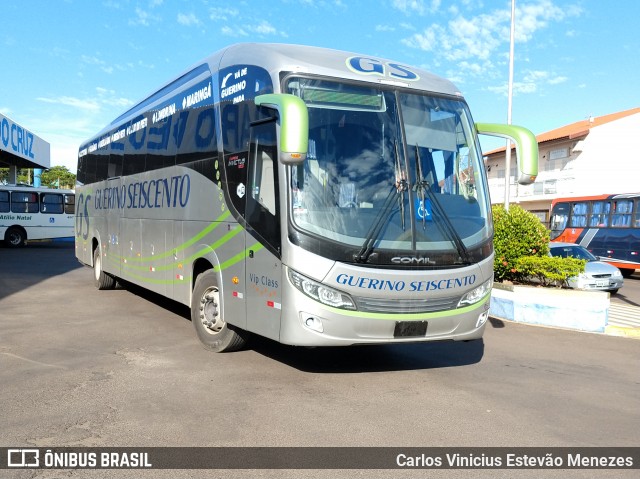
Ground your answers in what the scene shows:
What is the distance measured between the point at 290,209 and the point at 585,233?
21263 millimetres

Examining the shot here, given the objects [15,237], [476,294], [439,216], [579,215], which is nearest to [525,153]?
[439,216]

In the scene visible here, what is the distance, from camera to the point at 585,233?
2336 cm

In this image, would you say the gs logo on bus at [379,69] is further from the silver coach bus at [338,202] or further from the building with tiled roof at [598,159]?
the building with tiled roof at [598,159]

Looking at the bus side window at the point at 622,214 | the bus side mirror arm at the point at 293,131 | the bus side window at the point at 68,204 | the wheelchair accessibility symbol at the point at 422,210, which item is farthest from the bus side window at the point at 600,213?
the bus side window at the point at 68,204

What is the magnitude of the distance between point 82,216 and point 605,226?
62.5 feet

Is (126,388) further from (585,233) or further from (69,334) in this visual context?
(585,233)

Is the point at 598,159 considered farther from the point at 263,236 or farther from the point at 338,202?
the point at 263,236

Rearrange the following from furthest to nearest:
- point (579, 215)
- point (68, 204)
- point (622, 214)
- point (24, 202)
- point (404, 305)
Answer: point (68, 204), point (24, 202), point (579, 215), point (622, 214), point (404, 305)

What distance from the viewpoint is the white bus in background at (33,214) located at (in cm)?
2723

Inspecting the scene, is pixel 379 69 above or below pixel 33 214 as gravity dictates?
above

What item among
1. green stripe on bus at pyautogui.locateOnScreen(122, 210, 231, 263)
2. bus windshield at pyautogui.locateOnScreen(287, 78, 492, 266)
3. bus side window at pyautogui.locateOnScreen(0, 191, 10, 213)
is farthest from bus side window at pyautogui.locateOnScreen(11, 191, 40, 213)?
bus windshield at pyautogui.locateOnScreen(287, 78, 492, 266)

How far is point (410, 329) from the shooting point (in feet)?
18.4

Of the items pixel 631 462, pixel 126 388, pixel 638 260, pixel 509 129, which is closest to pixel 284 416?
pixel 126 388

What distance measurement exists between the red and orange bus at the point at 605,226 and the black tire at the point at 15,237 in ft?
83.1
